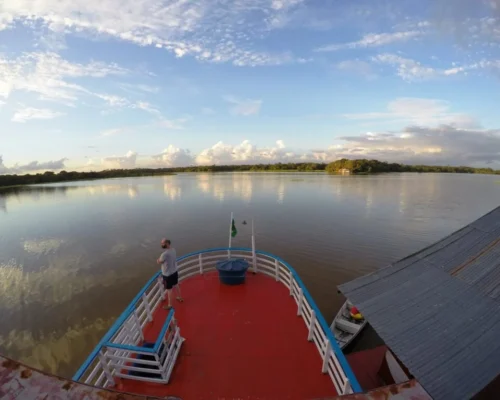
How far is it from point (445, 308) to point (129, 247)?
769 inches

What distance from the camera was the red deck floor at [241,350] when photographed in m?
4.86

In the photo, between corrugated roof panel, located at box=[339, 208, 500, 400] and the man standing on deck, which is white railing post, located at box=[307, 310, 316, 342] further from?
the man standing on deck

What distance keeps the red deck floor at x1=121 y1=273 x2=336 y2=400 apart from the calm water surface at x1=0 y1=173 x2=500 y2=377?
5.17 metres

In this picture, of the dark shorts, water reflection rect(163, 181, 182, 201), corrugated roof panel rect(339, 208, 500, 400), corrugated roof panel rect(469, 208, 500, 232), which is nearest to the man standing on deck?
the dark shorts

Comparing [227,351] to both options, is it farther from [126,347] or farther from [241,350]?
[126,347]

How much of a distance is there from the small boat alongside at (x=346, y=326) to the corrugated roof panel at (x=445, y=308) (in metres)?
3.94

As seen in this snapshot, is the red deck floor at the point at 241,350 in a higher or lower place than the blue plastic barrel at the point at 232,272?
lower

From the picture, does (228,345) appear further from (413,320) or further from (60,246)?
(60,246)

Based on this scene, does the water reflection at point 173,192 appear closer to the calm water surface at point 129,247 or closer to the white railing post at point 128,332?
the calm water surface at point 129,247

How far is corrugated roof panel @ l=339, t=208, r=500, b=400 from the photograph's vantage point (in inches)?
154

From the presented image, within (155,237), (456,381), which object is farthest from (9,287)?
(456,381)

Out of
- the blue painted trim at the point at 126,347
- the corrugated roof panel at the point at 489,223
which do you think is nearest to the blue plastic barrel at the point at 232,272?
the blue painted trim at the point at 126,347

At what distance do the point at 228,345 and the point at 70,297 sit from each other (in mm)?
10930

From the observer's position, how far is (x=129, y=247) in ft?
64.4
